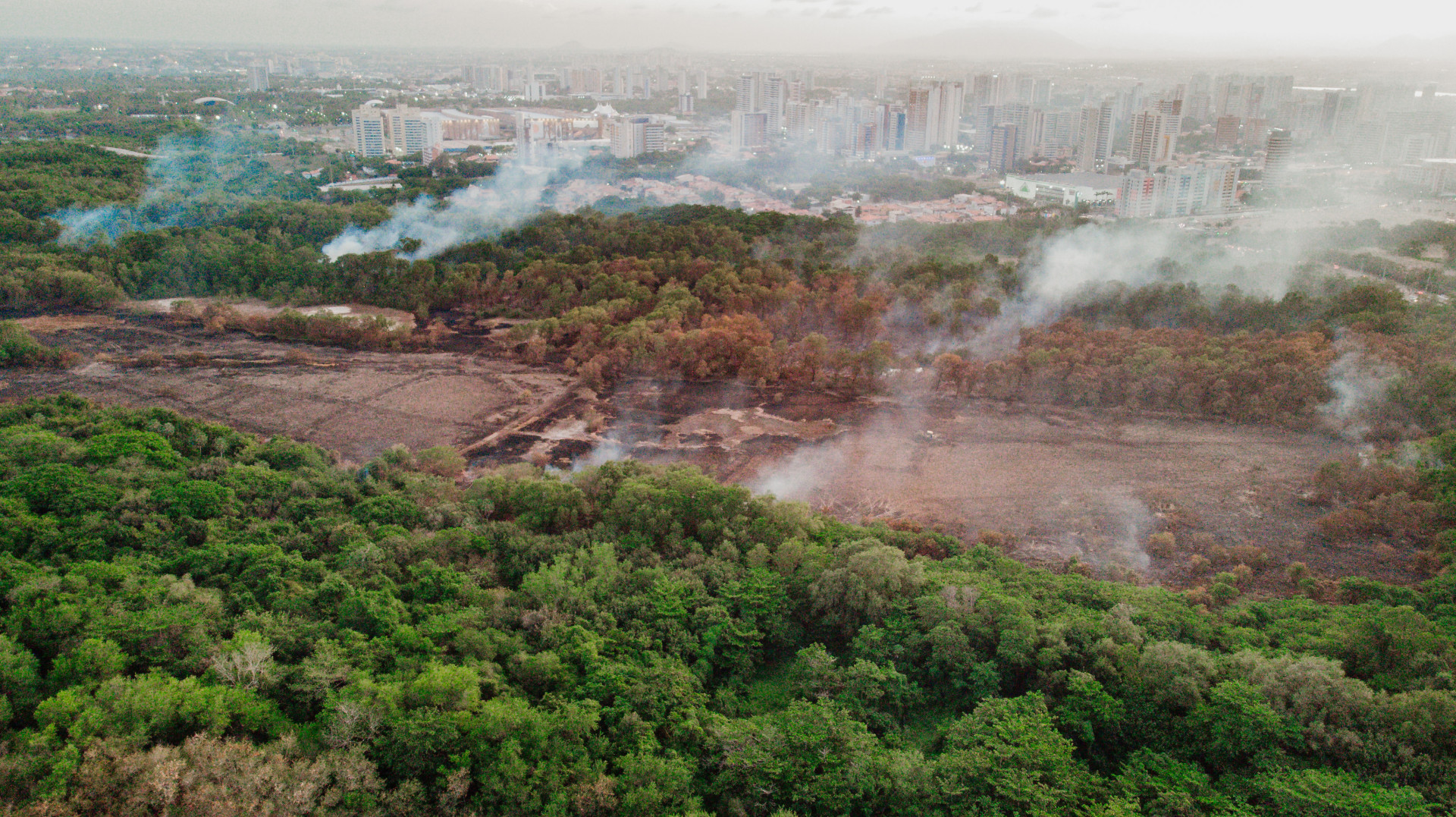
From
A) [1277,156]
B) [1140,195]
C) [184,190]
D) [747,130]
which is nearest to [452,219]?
[184,190]

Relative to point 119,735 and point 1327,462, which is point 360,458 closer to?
point 119,735

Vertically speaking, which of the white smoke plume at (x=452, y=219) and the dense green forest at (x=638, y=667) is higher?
the white smoke plume at (x=452, y=219)

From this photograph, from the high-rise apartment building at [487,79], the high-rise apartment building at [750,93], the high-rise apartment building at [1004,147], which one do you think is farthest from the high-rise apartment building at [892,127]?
the high-rise apartment building at [487,79]

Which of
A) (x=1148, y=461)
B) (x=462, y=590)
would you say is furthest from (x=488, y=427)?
(x=1148, y=461)

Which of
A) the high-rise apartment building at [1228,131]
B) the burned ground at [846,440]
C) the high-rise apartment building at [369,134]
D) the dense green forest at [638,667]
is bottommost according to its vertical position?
the burned ground at [846,440]

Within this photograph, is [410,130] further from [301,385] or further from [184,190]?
[301,385]

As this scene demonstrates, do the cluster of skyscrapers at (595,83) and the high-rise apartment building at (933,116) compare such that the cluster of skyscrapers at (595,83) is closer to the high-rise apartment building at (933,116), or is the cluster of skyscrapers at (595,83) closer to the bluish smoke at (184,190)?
the high-rise apartment building at (933,116)
